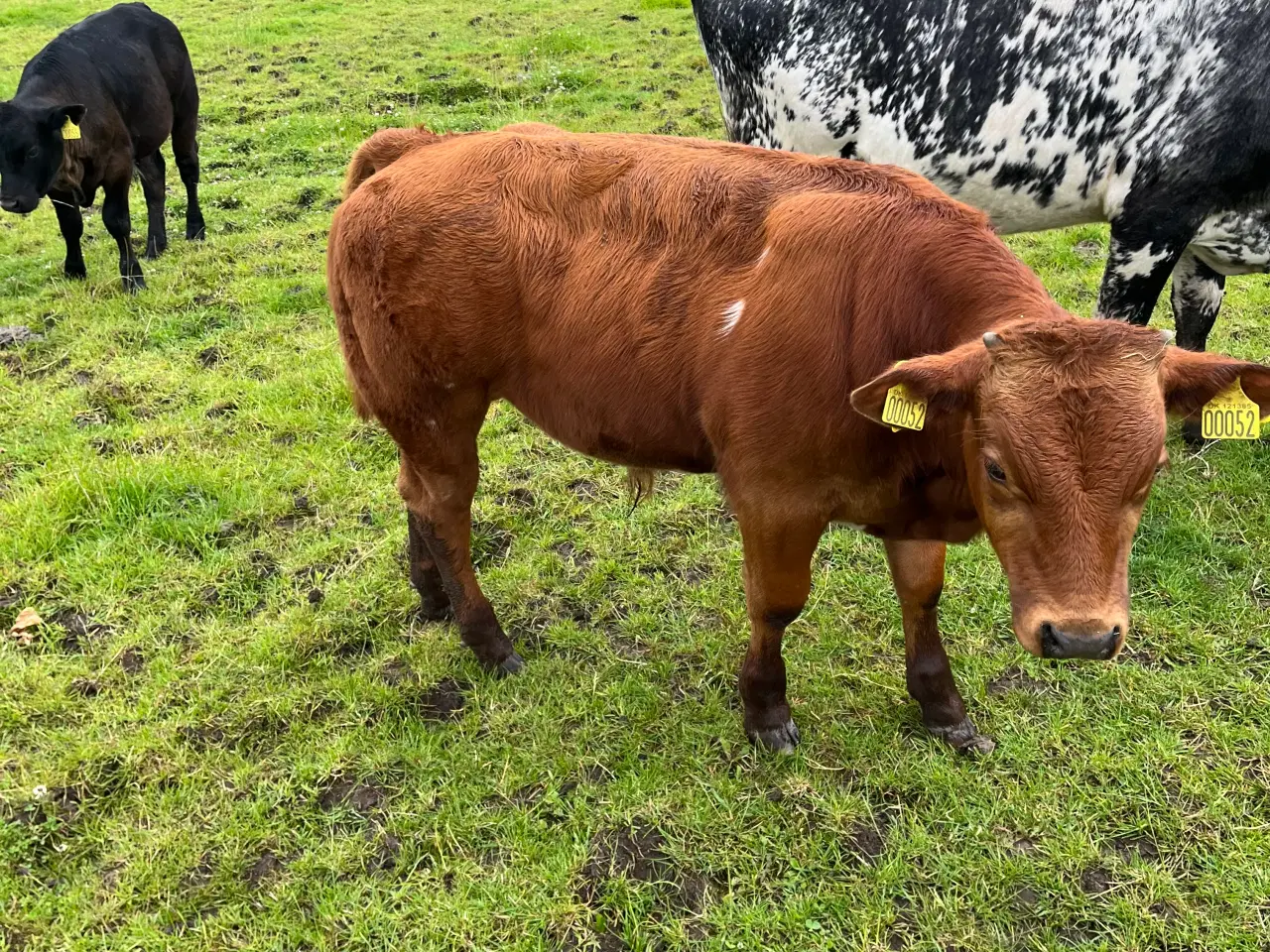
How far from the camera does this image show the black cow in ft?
23.8

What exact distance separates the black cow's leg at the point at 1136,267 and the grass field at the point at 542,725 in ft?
3.20

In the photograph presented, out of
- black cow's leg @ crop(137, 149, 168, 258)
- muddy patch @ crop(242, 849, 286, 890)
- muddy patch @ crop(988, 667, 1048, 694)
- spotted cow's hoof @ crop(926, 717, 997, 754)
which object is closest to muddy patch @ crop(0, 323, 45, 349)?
black cow's leg @ crop(137, 149, 168, 258)

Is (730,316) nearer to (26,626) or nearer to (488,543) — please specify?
(488,543)

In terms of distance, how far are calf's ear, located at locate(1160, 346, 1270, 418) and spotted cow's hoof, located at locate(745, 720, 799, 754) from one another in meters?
1.71

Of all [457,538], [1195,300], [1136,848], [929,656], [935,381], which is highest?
[935,381]

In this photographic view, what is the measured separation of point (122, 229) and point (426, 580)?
5.68 meters

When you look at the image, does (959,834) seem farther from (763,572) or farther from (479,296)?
(479,296)

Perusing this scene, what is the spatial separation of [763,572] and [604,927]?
120 cm

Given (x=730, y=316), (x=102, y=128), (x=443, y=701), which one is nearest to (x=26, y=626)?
(x=443, y=701)

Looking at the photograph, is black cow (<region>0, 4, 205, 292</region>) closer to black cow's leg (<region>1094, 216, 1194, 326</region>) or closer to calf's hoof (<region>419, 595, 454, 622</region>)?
calf's hoof (<region>419, 595, 454, 622</region>)

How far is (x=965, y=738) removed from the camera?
10.2 ft

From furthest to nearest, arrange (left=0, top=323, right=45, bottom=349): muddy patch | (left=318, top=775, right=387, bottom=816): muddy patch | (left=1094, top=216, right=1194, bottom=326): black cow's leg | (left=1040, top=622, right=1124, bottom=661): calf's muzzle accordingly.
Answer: (left=0, top=323, right=45, bottom=349): muddy patch
(left=1094, top=216, right=1194, bottom=326): black cow's leg
(left=318, top=775, right=387, bottom=816): muddy patch
(left=1040, top=622, right=1124, bottom=661): calf's muzzle

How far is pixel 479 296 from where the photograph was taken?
2.90 metres

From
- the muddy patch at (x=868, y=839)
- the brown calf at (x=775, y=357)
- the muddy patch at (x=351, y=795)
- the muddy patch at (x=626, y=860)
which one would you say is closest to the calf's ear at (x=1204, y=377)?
the brown calf at (x=775, y=357)
